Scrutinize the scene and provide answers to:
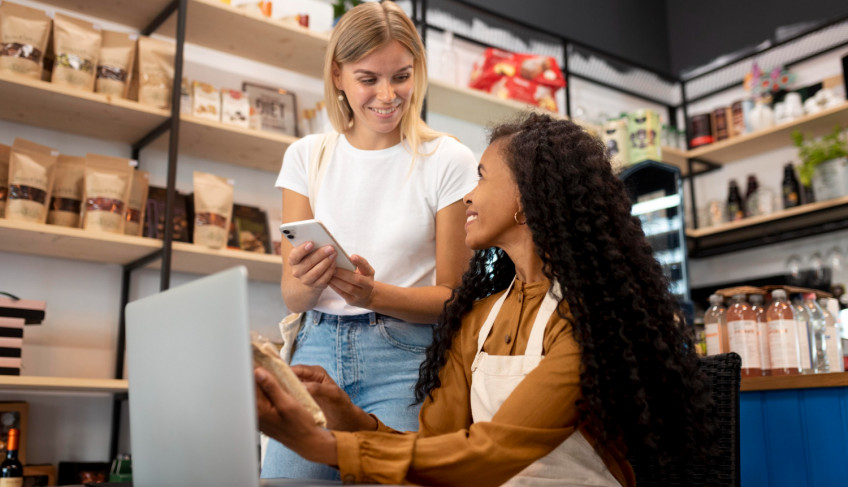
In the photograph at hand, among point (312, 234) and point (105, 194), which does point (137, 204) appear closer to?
point (105, 194)

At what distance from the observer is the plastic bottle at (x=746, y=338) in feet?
6.73

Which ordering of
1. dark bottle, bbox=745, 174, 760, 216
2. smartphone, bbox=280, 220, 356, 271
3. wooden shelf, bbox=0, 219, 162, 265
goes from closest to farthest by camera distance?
smartphone, bbox=280, 220, 356, 271
wooden shelf, bbox=0, 219, 162, 265
dark bottle, bbox=745, 174, 760, 216

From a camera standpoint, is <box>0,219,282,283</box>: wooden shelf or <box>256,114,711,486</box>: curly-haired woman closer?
<box>256,114,711,486</box>: curly-haired woman

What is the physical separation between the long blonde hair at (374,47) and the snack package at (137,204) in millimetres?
1292

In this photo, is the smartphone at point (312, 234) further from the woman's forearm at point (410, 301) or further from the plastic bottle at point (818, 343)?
the plastic bottle at point (818, 343)

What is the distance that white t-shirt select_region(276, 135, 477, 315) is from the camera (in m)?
1.70

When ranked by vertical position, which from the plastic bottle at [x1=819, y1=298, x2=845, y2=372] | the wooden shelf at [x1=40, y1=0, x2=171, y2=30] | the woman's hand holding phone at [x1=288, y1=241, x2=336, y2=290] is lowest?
the plastic bottle at [x1=819, y1=298, x2=845, y2=372]

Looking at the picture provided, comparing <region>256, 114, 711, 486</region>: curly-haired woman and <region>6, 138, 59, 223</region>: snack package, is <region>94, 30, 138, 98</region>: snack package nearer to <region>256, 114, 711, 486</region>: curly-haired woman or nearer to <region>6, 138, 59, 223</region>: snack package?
<region>6, 138, 59, 223</region>: snack package

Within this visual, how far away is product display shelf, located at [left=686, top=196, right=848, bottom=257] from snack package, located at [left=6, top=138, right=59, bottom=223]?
3624mm

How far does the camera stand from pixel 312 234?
4.51ft

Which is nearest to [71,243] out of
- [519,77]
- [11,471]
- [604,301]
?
[11,471]

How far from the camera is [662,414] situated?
4.20 ft

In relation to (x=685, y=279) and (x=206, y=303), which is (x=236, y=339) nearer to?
(x=206, y=303)

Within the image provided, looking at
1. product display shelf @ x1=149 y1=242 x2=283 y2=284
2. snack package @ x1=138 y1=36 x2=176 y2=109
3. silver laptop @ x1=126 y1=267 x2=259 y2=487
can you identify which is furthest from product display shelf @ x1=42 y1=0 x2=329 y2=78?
silver laptop @ x1=126 y1=267 x2=259 y2=487
